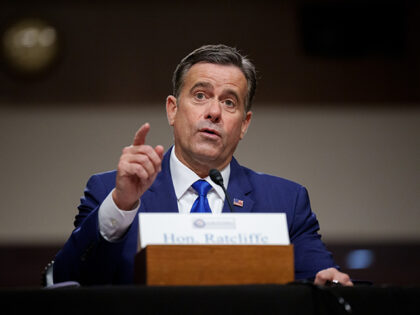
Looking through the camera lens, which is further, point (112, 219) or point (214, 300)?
point (112, 219)

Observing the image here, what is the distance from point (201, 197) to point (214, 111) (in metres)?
0.35

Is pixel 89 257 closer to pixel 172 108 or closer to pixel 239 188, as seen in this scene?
pixel 239 188

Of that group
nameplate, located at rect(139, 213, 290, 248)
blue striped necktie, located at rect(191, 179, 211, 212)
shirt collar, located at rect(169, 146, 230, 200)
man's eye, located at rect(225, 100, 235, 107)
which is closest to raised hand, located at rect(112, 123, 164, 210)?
nameplate, located at rect(139, 213, 290, 248)

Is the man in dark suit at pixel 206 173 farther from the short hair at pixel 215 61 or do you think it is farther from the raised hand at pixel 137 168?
the raised hand at pixel 137 168

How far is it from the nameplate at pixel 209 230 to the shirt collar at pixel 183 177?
2.39 ft

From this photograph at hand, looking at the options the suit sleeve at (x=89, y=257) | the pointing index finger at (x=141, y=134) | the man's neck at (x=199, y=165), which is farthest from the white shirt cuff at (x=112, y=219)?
the man's neck at (x=199, y=165)

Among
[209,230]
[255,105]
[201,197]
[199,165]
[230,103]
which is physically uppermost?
[255,105]

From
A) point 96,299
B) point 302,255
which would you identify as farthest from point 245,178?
point 96,299

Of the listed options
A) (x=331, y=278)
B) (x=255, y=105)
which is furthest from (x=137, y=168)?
(x=255, y=105)

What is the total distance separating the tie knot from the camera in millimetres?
2451

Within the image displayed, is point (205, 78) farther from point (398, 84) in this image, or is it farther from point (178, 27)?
point (398, 84)

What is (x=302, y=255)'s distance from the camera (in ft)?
7.95

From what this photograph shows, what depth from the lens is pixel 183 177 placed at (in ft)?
8.44

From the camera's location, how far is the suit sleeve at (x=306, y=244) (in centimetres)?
238
